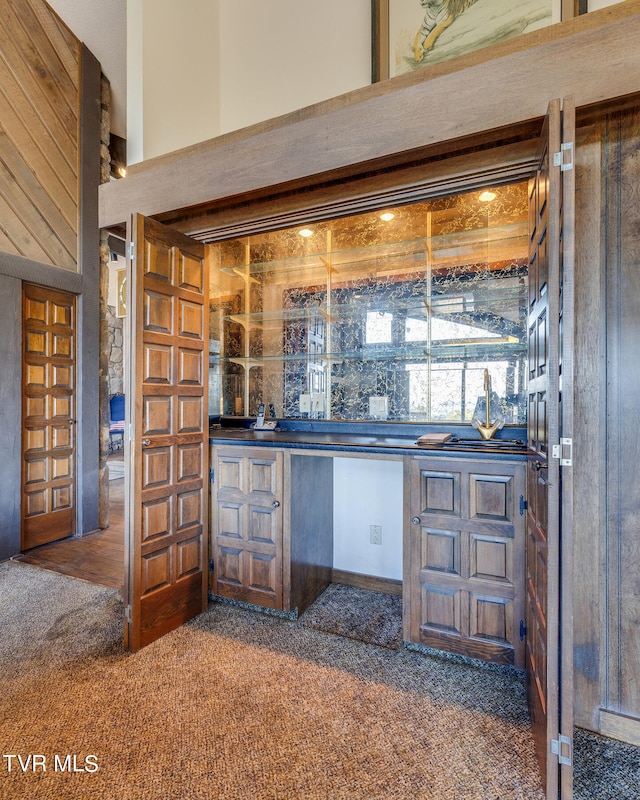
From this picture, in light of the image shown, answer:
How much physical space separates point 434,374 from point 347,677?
1.76 meters

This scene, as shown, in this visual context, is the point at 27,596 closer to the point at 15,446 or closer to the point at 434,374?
the point at 15,446

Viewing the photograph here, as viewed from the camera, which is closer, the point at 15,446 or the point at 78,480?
the point at 15,446

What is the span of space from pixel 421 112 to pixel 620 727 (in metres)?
2.41

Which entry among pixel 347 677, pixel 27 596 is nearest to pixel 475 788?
pixel 347 677

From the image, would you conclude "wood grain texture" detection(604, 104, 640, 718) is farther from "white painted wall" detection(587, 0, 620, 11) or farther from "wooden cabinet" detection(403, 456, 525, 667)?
"white painted wall" detection(587, 0, 620, 11)

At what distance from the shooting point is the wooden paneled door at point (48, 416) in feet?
11.1

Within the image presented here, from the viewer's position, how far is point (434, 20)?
1944mm

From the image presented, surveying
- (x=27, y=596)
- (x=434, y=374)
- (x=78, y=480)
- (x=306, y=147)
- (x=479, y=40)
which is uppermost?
(x=479, y=40)

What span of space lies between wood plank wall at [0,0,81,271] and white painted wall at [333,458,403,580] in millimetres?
3102

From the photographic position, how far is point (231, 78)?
8.18ft

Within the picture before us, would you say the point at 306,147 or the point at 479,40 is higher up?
the point at 479,40

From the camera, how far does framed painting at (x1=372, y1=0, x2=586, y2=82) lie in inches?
69.2

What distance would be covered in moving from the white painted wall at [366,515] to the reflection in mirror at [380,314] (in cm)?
39

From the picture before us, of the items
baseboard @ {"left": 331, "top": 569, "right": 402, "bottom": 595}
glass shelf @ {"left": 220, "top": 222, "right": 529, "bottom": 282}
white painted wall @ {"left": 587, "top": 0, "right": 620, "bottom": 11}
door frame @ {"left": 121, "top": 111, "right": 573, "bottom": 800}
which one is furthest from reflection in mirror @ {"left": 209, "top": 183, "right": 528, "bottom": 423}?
baseboard @ {"left": 331, "top": 569, "right": 402, "bottom": 595}
